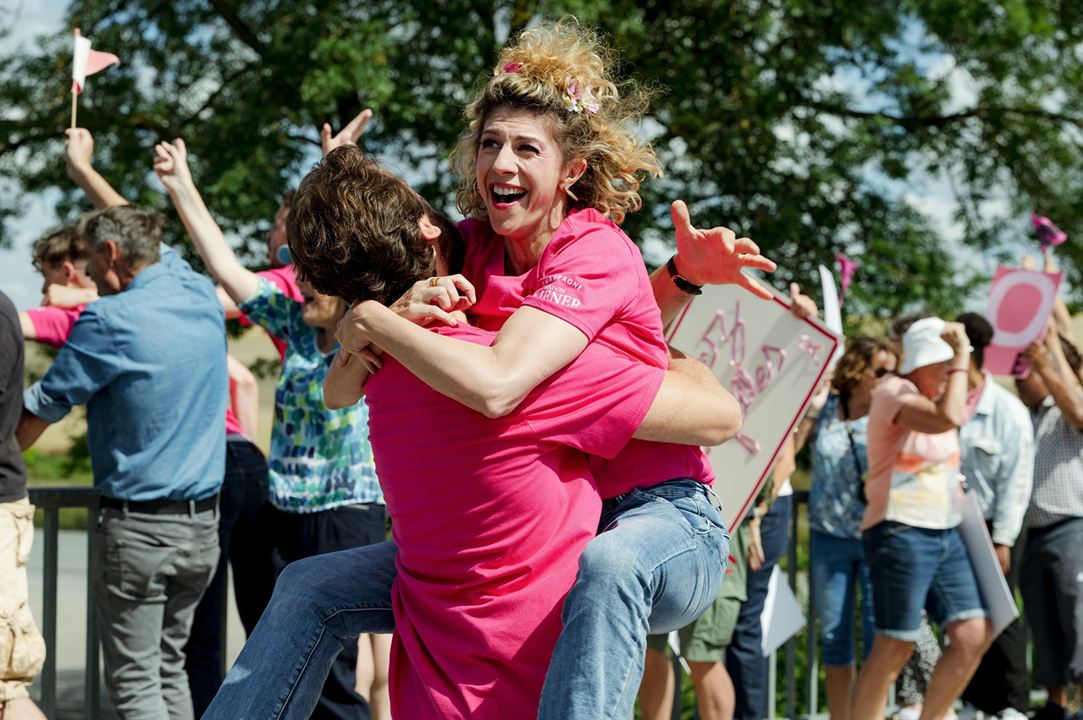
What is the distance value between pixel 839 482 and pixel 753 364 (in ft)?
5.66

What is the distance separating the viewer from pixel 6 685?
15.2 feet

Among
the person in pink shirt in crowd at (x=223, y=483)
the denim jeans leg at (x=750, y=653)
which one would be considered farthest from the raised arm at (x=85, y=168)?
the denim jeans leg at (x=750, y=653)

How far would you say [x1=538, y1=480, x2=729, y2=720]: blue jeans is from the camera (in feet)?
9.24

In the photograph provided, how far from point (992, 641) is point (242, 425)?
12.9ft

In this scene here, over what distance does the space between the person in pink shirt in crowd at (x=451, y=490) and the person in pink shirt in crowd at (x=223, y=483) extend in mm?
2128

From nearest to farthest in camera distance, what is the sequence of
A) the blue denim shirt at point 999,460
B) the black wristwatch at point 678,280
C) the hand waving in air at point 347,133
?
the black wristwatch at point 678,280
the hand waving in air at point 347,133
the blue denim shirt at point 999,460

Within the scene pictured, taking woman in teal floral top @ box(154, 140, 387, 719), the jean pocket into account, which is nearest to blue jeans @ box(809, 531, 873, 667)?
woman in teal floral top @ box(154, 140, 387, 719)

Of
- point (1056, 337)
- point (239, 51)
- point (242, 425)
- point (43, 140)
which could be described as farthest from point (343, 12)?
point (1056, 337)

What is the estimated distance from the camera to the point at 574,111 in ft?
10.8

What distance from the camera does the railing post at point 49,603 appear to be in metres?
5.42

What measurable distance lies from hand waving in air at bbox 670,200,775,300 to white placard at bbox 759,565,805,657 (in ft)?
10.3

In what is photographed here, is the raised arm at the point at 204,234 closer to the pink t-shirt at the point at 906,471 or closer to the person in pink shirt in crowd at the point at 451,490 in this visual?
the person in pink shirt in crowd at the point at 451,490

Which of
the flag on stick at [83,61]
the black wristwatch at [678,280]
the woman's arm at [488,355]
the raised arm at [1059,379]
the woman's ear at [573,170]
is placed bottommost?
the raised arm at [1059,379]

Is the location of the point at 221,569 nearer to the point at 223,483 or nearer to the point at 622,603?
the point at 223,483
